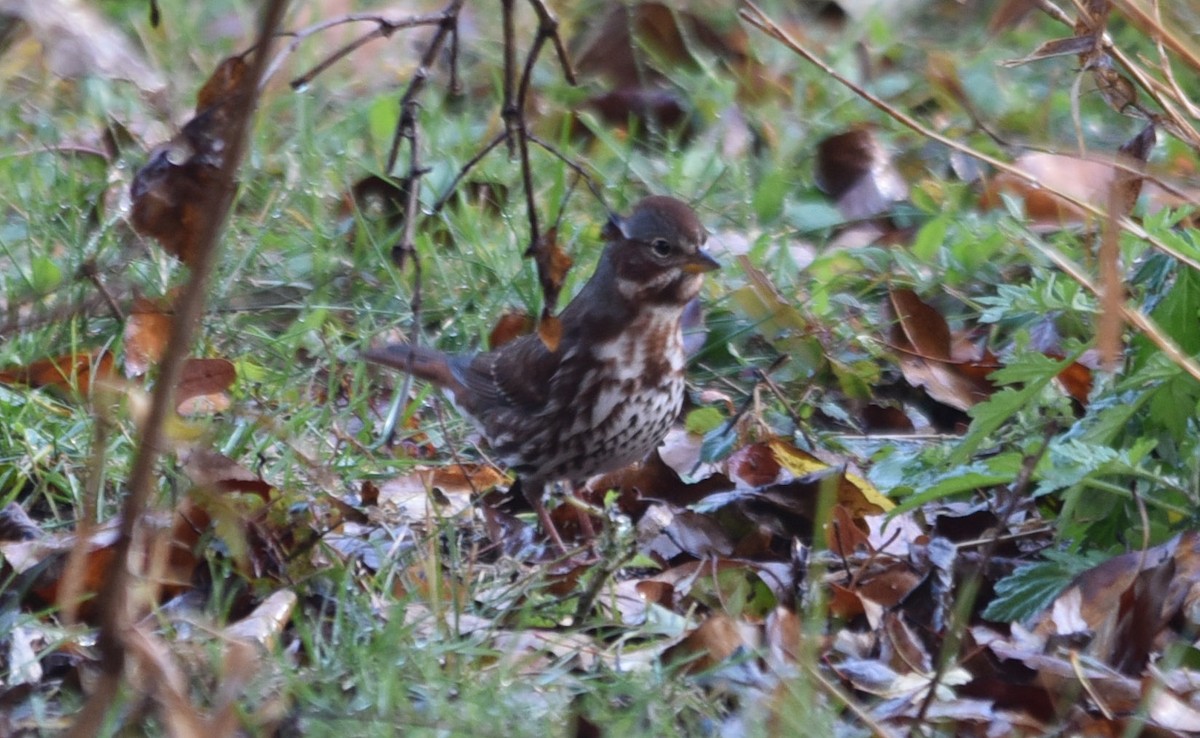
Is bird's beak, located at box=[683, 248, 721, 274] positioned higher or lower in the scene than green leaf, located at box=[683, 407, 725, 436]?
higher

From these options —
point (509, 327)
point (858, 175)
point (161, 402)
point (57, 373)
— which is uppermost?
point (161, 402)

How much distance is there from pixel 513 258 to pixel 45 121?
197 cm

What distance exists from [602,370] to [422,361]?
1.76 feet

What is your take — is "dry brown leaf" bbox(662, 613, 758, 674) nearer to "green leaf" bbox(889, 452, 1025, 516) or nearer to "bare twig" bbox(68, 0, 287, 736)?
"green leaf" bbox(889, 452, 1025, 516)

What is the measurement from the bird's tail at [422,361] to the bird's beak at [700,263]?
70cm

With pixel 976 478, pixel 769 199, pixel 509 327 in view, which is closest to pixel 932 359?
pixel 769 199

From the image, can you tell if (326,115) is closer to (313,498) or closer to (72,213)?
Result: (72,213)

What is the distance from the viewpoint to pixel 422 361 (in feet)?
14.7

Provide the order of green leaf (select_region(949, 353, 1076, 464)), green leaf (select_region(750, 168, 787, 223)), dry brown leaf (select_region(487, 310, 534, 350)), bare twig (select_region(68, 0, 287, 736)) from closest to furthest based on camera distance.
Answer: bare twig (select_region(68, 0, 287, 736))
green leaf (select_region(949, 353, 1076, 464))
dry brown leaf (select_region(487, 310, 534, 350))
green leaf (select_region(750, 168, 787, 223))

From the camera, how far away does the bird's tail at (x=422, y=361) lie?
4.41 m

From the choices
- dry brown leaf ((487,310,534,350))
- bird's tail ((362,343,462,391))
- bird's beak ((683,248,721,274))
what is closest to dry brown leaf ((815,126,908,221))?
dry brown leaf ((487,310,534,350))

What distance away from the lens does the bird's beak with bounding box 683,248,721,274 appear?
14.2 feet

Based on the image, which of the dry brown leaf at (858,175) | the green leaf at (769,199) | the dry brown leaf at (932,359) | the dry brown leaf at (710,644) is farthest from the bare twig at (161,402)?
the dry brown leaf at (858,175)

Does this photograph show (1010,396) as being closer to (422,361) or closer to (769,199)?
(422,361)
